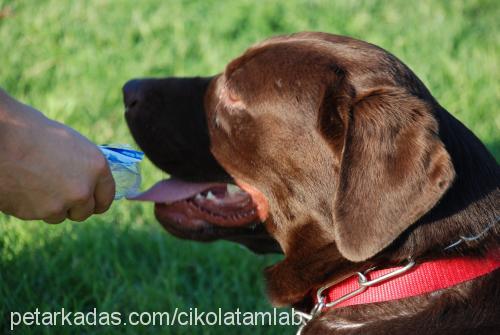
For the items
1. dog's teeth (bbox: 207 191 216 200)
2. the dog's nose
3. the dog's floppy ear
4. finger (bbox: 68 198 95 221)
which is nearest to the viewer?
the dog's floppy ear

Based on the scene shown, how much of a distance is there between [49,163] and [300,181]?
0.97 m

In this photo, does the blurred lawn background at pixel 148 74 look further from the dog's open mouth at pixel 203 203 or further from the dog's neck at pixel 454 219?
the dog's neck at pixel 454 219

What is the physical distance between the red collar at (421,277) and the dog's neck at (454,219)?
0.04 metres

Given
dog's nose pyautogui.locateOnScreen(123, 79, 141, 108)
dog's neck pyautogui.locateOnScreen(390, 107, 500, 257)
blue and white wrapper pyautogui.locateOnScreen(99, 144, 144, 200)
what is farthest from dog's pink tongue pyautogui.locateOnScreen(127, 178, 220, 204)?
dog's neck pyautogui.locateOnScreen(390, 107, 500, 257)

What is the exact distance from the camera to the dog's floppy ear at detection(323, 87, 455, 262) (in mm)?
2730

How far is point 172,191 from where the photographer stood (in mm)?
3652

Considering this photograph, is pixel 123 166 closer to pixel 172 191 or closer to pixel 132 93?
pixel 172 191

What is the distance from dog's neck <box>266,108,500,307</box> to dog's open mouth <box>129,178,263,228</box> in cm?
34

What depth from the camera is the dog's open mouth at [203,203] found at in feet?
11.3

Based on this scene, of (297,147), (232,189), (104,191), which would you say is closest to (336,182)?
(297,147)

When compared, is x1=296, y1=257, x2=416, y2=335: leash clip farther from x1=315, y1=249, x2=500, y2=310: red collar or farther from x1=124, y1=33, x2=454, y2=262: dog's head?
x1=124, y1=33, x2=454, y2=262: dog's head

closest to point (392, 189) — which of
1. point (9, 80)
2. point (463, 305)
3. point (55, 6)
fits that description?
point (463, 305)

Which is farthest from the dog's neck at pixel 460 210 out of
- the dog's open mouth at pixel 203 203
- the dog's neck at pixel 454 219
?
the dog's open mouth at pixel 203 203

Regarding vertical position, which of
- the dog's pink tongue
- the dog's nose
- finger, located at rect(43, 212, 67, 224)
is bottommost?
the dog's pink tongue
